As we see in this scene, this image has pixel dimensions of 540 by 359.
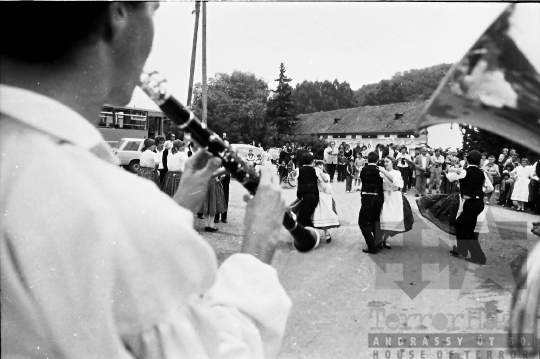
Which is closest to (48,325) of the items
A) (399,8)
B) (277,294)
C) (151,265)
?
(151,265)

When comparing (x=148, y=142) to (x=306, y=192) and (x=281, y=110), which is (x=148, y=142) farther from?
(x=306, y=192)

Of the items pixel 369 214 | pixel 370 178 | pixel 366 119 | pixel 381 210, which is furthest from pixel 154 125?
pixel 381 210

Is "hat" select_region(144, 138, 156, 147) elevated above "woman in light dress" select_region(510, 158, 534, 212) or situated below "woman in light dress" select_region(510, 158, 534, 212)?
above

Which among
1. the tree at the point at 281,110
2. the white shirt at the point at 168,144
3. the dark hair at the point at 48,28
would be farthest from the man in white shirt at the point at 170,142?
the dark hair at the point at 48,28

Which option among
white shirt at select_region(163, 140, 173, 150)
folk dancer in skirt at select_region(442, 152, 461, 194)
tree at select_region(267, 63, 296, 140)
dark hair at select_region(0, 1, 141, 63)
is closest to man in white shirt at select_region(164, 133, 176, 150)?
white shirt at select_region(163, 140, 173, 150)

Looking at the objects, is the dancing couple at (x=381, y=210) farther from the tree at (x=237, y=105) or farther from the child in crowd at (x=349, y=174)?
the tree at (x=237, y=105)

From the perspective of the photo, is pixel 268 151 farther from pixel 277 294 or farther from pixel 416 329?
pixel 416 329

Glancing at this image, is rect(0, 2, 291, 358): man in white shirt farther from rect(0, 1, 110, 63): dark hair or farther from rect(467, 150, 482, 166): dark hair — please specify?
rect(467, 150, 482, 166): dark hair
